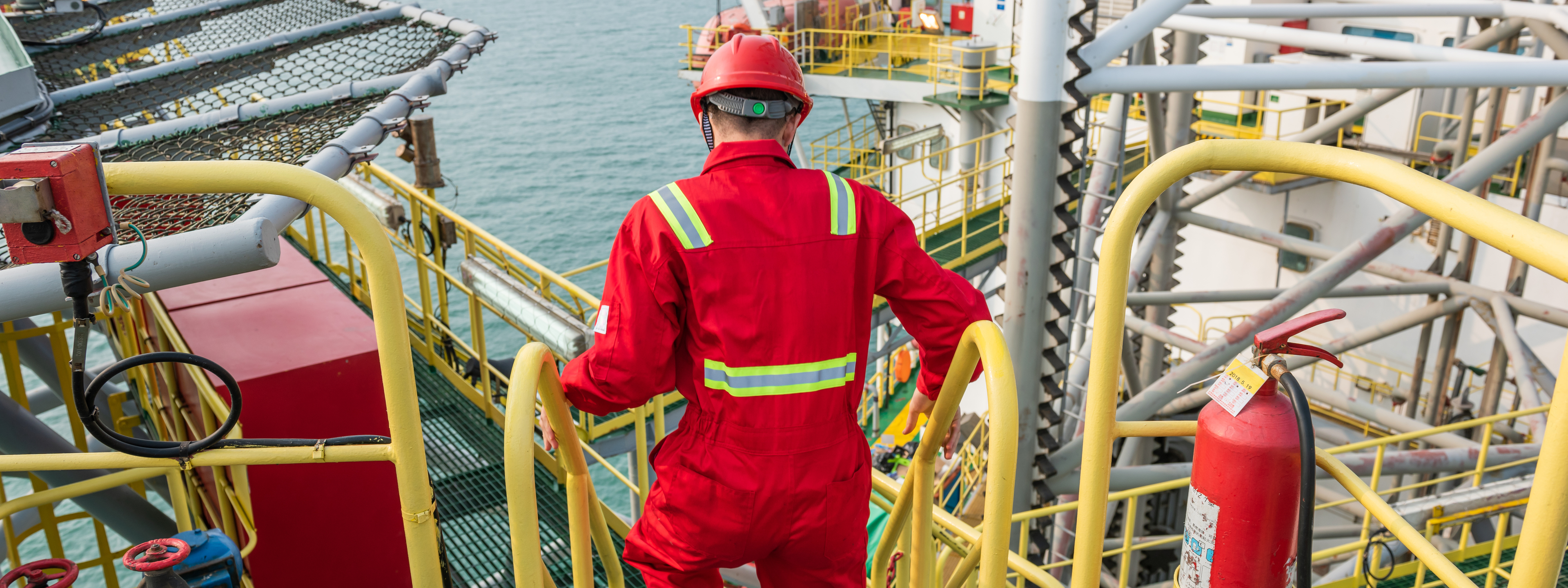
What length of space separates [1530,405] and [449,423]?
7.53 meters

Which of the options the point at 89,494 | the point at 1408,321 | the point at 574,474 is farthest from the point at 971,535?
the point at 1408,321

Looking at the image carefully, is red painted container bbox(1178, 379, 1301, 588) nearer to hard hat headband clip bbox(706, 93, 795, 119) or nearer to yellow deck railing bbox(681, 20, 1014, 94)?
hard hat headband clip bbox(706, 93, 795, 119)

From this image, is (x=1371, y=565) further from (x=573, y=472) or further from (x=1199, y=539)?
(x=573, y=472)

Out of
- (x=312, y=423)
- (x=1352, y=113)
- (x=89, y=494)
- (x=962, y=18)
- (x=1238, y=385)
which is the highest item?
(x=1238, y=385)

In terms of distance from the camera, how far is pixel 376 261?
195cm

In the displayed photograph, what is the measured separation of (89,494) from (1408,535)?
4866 millimetres

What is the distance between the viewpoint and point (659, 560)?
2.55m

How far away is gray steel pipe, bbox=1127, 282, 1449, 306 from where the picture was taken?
25.7 feet

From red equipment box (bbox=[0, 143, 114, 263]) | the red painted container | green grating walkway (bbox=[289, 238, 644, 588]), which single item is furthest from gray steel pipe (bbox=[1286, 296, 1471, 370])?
red equipment box (bbox=[0, 143, 114, 263])

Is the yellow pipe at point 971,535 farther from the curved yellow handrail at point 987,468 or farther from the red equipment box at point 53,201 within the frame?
the red equipment box at point 53,201

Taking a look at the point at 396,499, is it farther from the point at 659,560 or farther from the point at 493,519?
the point at 659,560

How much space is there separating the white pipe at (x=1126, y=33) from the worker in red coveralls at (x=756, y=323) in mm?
3357

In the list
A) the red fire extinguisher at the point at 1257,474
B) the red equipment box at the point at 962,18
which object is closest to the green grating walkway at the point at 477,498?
the red fire extinguisher at the point at 1257,474

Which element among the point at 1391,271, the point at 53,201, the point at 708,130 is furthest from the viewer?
the point at 1391,271
